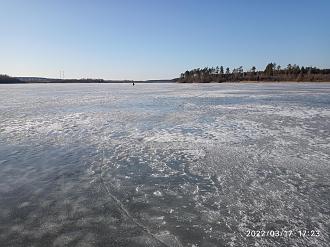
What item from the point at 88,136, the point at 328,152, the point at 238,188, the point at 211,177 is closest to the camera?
the point at 238,188

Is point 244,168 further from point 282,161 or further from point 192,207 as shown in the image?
point 192,207

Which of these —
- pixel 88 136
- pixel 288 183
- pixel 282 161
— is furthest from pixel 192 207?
pixel 88 136

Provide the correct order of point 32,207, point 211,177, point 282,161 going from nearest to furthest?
1. point 32,207
2. point 211,177
3. point 282,161

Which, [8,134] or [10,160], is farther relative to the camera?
[8,134]

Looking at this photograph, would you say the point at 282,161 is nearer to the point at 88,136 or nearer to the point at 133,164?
the point at 133,164

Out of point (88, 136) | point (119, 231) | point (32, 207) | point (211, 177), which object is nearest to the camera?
point (119, 231)

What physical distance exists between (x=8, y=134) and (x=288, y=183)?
8.50m

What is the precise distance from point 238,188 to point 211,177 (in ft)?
2.29

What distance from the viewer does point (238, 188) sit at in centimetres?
514

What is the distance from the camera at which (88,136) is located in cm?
976

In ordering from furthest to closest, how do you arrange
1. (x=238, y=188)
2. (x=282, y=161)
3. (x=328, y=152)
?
(x=328, y=152), (x=282, y=161), (x=238, y=188)

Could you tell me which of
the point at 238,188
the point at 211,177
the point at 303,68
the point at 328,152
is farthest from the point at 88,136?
the point at 303,68

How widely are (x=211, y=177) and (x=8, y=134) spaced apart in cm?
725

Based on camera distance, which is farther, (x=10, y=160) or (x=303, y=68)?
(x=303, y=68)
